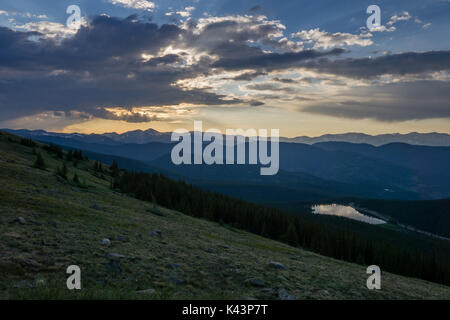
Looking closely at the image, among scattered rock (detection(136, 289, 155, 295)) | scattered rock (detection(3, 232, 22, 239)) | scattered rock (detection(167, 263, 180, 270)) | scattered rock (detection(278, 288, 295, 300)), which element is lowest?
scattered rock (detection(278, 288, 295, 300))

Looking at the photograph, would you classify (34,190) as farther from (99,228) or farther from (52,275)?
(52,275)

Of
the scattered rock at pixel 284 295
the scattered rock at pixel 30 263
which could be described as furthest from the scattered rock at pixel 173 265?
the scattered rock at pixel 30 263

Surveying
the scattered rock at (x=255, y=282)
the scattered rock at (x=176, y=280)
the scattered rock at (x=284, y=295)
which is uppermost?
the scattered rock at (x=176, y=280)

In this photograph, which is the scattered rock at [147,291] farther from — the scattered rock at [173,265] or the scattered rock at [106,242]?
the scattered rock at [106,242]

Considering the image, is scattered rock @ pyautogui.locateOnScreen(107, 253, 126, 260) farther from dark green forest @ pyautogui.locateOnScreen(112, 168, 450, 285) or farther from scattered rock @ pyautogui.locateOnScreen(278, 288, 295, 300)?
dark green forest @ pyautogui.locateOnScreen(112, 168, 450, 285)

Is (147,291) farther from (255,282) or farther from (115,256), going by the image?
(255,282)

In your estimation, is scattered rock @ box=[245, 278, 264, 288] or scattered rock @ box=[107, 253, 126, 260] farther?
scattered rock @ box=[107, 253, 126, 260]

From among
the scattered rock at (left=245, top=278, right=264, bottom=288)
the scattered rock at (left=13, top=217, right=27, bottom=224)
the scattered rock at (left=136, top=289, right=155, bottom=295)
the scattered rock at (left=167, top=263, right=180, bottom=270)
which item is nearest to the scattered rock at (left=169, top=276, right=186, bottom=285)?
the scattered rock at (left=167, top=263, right=180, bottom=270)

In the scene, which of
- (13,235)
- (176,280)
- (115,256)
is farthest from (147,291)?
(13,235)

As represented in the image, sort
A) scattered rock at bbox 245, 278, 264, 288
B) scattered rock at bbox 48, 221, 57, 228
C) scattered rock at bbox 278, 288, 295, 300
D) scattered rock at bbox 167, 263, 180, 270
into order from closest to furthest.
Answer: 1. scattered rock at bbox 278, 288, 295, 300
2. scattered rock at bbox 245, 278, 264, 288
3. scattered rock at bbox 167, 263, 180, 270
4. scattered rock at bbox 48, 221, 57, 228

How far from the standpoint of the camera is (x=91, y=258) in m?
12.9

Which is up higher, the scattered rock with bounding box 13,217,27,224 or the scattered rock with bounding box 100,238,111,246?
the scattered rock with bounding box 13,217,27,224
